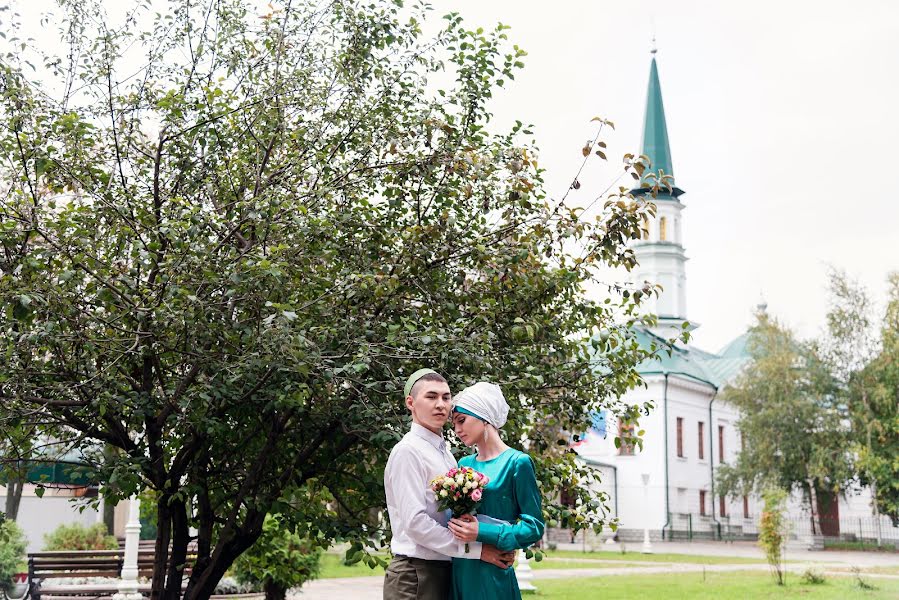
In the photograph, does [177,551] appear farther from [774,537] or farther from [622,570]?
[622,570]

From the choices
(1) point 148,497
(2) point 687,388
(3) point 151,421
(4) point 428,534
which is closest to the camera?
(4) point 428,534

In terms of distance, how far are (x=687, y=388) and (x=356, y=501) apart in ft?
148

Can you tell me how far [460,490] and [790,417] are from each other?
40.0 m

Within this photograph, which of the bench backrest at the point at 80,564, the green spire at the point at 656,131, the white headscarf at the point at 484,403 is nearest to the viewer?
the white headscarf at the point at 484,403

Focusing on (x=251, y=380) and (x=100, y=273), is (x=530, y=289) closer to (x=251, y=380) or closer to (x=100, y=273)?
(x=251, y=380)

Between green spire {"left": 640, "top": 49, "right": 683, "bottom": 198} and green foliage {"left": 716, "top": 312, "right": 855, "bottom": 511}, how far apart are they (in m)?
16.6

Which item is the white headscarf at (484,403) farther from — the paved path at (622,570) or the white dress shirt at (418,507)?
the paved path at (622,570)

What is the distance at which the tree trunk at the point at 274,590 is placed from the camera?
13.3 m

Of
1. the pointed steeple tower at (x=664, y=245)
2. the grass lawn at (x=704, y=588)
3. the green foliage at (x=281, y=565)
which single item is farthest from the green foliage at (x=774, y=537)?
the pointed steeple tower at (x=664, y=245)

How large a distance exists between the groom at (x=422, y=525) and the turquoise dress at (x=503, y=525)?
0.06m

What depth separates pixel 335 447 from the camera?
745 centimetres

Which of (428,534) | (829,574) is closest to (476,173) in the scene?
(428,534)

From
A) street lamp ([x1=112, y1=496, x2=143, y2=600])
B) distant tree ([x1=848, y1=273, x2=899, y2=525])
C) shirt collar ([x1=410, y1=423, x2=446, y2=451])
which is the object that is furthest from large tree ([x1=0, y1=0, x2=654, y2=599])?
distant tree ([x1=848, y1=273, x2=899, y2=525])

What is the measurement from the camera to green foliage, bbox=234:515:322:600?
42.4ft
